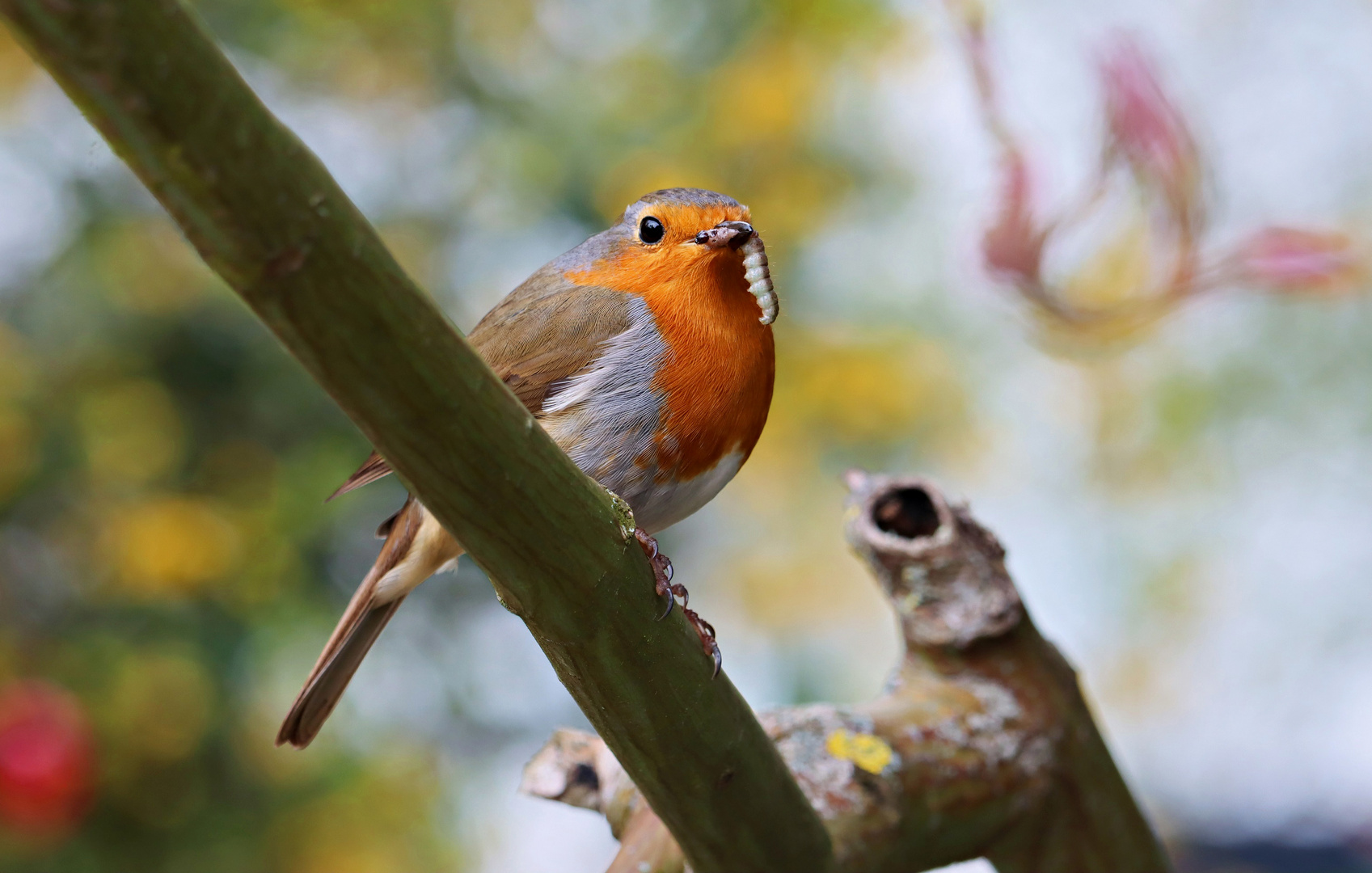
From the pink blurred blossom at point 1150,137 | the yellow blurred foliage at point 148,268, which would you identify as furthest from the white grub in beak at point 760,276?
the yellow blurred foliage at point 148,268

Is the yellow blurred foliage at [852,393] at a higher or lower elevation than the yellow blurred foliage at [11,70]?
lower

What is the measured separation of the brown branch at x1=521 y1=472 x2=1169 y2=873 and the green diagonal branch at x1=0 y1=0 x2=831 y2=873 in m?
0.49

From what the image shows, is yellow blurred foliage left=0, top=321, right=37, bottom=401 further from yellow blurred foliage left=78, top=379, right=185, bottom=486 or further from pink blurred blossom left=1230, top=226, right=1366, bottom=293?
pink blurred blossom left=1230, top=226, right=1366, bottom=293

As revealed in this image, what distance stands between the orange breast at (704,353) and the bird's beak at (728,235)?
0.6 inches

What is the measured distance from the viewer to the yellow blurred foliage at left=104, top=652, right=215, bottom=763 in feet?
8.52

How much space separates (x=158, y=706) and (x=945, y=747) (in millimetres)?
1758

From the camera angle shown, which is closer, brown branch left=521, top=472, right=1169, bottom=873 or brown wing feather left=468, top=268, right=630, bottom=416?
brown wing feather left=468, top=268, right=630, bottom=416

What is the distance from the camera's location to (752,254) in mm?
1446

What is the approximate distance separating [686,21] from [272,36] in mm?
1185

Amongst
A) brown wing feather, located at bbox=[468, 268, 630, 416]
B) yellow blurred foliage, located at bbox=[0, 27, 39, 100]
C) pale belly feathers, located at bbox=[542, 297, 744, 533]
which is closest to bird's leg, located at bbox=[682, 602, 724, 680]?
pale belly feathers, located at bbox=[542, 297, 744, 533]

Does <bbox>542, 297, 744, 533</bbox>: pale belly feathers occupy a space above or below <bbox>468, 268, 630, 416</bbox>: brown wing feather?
below

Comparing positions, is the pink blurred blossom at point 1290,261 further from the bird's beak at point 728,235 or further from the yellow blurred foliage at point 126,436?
the yellow blurred foliage at point 126,436

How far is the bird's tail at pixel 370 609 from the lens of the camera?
1.58m

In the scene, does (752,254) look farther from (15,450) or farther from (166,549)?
(15,450)
